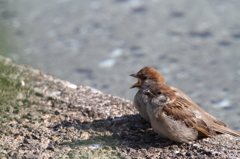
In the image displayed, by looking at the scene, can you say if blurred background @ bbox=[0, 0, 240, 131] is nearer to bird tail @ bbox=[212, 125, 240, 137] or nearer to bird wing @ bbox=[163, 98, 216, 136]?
bird tail @ bbox=[212, 125, 240, 137]

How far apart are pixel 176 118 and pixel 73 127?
3.51ft

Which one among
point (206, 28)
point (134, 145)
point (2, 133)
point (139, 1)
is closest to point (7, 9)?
point (139, 1)

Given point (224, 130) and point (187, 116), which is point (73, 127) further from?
point (224, 130)

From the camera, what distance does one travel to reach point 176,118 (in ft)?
11.5

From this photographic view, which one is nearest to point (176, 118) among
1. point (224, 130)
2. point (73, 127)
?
point (224, 130)

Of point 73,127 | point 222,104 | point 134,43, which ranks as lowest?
point 73,127

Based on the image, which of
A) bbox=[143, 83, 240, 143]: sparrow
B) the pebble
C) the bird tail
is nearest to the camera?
bbox=[143, 83, 240, 143]: sparrow

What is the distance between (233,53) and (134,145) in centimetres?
485

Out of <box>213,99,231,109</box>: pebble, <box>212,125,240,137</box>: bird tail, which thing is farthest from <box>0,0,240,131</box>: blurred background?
<box>212,125,240,137</box>: bird tail

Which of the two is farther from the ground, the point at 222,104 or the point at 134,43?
the point at 134,43

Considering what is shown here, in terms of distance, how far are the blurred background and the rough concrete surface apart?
253 centimetres

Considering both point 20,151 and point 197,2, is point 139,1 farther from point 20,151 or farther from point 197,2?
point 20,151

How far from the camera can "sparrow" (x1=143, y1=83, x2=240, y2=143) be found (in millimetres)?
3441

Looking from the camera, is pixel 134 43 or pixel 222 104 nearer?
pixel 222 104
